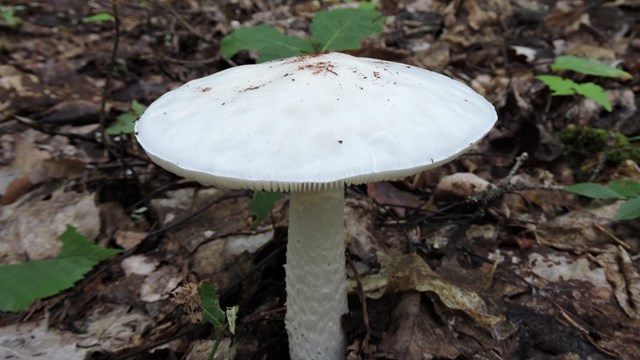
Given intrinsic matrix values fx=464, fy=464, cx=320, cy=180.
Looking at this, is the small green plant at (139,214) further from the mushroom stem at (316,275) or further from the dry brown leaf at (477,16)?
the dry brown leaf at (477,16)

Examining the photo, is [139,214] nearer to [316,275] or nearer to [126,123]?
[126,123]

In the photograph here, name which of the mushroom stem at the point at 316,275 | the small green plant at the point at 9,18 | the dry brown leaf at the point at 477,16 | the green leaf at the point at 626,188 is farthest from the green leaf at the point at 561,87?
the small green plant at the point at 9,18

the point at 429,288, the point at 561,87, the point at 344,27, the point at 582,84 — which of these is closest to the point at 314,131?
the point at 429,288

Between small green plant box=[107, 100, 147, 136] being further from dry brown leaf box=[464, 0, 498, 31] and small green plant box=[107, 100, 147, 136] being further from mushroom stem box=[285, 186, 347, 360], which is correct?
dry brown leaf box=[464, 0, 498, 31]

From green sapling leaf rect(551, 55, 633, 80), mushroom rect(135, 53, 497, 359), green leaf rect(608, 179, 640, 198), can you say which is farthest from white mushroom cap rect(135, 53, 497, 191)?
green sapling leaf rect(551, 55, 633, 80)

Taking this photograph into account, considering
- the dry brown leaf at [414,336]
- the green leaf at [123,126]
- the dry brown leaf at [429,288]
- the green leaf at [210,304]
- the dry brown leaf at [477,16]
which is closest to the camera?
the green leaf at [210,304]
